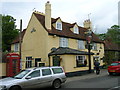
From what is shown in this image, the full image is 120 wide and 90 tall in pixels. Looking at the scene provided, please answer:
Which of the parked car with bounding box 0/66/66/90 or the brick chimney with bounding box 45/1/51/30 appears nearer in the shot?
the parked car with bounding box 0/66/66/90

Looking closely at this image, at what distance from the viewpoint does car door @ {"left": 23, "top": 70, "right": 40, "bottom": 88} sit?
8555 millimetres

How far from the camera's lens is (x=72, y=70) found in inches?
697

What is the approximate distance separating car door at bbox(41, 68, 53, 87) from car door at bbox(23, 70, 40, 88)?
35cm

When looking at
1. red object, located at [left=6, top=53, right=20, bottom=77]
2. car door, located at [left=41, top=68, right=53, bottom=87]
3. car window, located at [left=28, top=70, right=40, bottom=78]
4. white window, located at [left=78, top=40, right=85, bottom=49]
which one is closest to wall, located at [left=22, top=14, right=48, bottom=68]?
red object, located at [left=6, top=53, right=20, bottom=77]

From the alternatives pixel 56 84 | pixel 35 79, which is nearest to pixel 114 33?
pixel 56 84

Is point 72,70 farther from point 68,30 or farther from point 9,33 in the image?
point 9,33

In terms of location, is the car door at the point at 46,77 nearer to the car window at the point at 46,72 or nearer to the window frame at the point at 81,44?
the car window at the point at 46,72

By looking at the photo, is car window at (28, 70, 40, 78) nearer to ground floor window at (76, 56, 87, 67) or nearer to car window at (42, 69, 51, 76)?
car window at (42, 69, 51, 76)

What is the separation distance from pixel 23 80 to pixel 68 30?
15.9m

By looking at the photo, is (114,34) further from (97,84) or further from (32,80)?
(32,80)

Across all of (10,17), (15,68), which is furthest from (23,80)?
(10,17)

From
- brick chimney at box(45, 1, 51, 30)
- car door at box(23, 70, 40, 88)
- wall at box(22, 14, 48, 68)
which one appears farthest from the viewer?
brick chimney at box(45, 1, 51, 30)

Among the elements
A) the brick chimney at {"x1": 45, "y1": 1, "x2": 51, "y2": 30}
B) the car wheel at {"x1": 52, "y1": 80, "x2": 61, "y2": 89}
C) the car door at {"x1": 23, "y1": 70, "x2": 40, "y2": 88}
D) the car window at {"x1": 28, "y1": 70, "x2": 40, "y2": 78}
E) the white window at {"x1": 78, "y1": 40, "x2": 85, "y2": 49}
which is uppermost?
the brick chimney at {"x1": 45, "y1": 1, "x2": 51, "y2": 30}

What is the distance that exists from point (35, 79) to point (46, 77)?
840 millimetres
